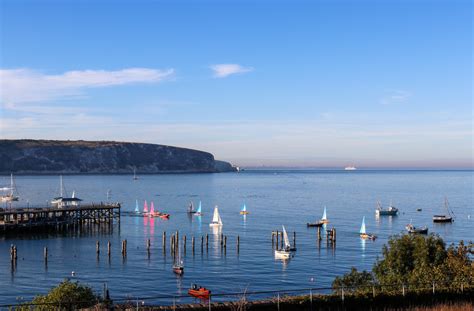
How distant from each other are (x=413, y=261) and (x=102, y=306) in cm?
3050

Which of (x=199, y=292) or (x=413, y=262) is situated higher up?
(x=413, y=262)

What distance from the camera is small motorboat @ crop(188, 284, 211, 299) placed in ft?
179

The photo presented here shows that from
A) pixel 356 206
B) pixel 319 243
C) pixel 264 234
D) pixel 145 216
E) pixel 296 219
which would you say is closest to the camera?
pixel 319 243

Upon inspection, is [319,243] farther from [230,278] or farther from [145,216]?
[145,216]

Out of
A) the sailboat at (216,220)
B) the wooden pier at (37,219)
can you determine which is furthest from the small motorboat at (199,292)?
the sailboat at (216,220)

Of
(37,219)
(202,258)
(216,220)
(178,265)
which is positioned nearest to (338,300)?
(178,265)

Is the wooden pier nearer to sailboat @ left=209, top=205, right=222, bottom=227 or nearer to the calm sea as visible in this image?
the calm sea

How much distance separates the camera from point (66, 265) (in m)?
72.2

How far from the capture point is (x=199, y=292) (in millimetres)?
55688

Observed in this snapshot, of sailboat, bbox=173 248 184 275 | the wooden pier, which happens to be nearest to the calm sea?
sailboat, bbox=173 248 184 275

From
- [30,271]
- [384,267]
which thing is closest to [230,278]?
[384,267]

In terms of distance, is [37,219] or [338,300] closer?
[338,300]

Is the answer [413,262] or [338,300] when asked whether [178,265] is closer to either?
[413,262]

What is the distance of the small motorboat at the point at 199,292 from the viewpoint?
54.6 meters
